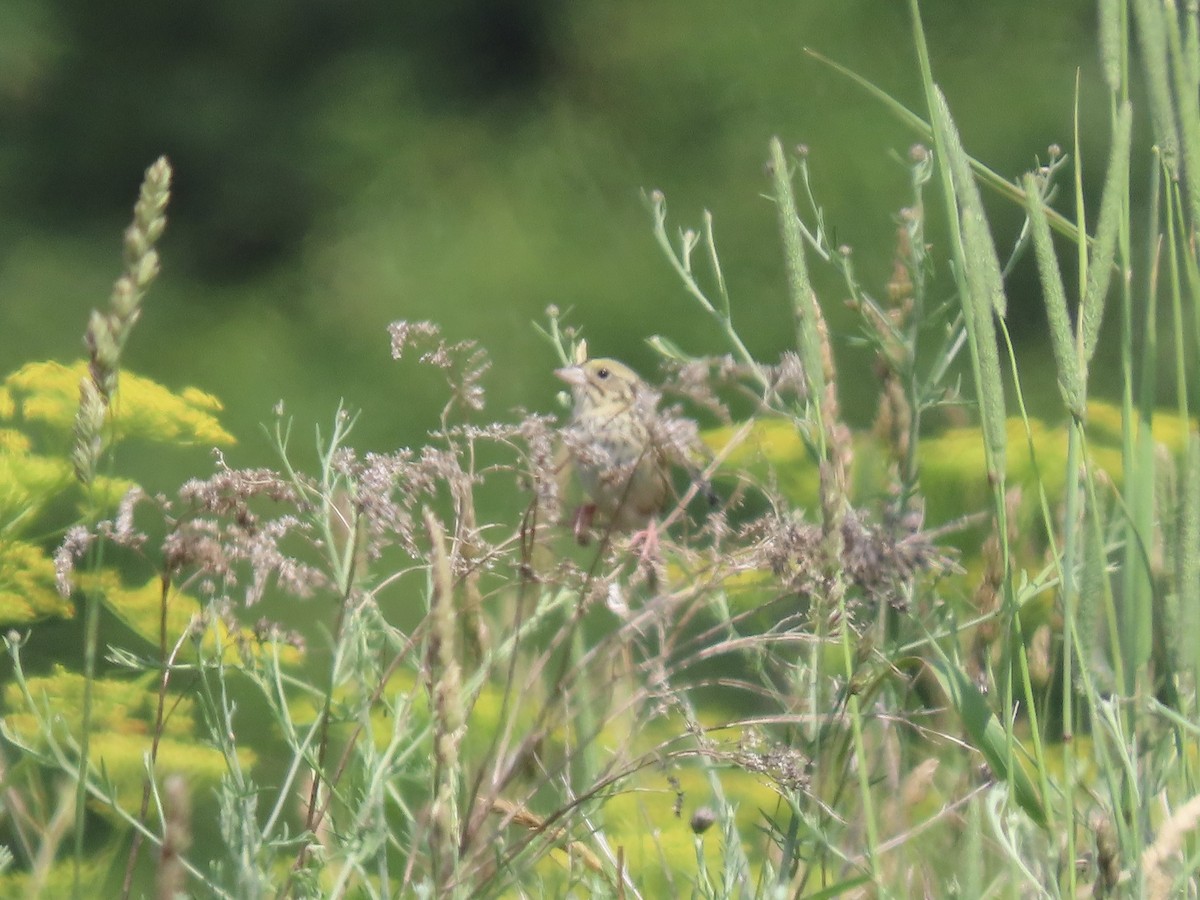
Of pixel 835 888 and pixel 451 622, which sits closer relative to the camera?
pixel 451 622

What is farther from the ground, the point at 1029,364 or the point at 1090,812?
the point at 1090,812

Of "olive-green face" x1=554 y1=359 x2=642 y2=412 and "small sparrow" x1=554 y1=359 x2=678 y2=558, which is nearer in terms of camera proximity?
"small sparrow" x1=554 y1=359 x2=678 y2=558

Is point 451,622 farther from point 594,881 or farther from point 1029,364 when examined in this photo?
point 1029,364

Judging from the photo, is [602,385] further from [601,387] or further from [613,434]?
[613,434]

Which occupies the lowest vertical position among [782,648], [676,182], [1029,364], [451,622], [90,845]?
[90,845]

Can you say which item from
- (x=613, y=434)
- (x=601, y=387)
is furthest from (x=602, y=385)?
(x=613, y=434)

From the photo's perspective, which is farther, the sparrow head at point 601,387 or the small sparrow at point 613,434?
the sparrow head at point 601,387

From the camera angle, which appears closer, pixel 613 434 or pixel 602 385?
pixel 613 434

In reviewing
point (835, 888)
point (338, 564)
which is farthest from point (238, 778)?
point (835, 888)

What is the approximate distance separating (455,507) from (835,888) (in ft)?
1.31

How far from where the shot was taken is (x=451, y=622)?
0.68 meters

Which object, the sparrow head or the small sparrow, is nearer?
the small sparrow

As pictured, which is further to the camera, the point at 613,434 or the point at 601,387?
the point at 601,387

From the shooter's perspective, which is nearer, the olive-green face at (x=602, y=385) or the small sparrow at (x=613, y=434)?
the small sparrow at (x=613, y=434)
